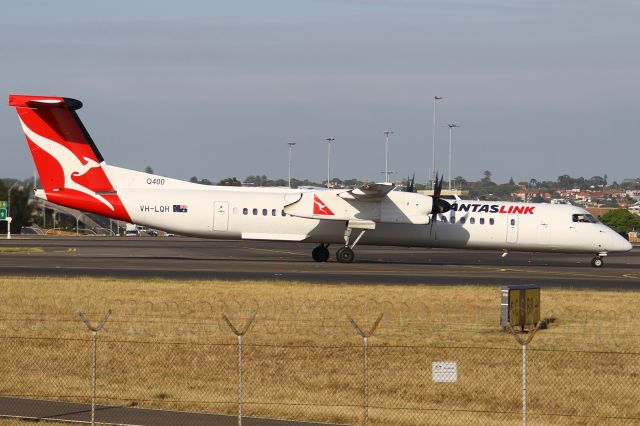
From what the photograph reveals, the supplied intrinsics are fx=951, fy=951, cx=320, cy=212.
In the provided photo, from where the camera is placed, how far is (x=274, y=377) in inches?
816

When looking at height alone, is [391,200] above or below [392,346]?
above

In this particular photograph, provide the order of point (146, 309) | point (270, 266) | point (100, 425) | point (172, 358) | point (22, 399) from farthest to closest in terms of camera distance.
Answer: point (270, 266)
point (146, 309)
point (172, 358)
point (22, 399)
point (100, 425)

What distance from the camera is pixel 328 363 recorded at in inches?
860

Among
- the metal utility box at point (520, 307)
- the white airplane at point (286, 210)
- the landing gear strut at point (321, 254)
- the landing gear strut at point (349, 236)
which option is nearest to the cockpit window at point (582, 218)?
the white airplane at point (286, 210)

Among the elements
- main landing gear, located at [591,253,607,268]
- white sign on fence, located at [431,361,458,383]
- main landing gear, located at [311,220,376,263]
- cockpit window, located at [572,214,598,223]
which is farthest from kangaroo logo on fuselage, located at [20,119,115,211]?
white sign on fence, located at [431,361,458,383]

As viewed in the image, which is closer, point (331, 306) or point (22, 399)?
point (22, 399)

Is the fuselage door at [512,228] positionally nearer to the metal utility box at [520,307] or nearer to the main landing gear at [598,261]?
the main landing gear at [598,261]

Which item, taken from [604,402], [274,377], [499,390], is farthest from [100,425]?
[604,402]

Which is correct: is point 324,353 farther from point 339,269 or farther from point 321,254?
point 321,254

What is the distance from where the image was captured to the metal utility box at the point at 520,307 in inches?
983

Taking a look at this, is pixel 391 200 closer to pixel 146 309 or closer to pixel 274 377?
pixel 146 309

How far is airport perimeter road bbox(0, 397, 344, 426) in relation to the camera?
15.9 metres

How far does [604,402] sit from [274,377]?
6897 millimetres

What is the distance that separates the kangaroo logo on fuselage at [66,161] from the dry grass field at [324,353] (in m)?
11.2
